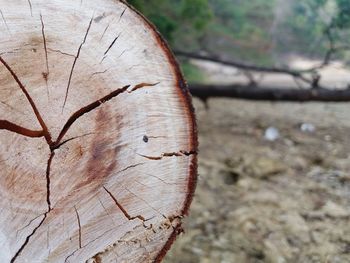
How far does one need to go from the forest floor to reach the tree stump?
807 millimetres

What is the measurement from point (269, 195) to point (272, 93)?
1.29 m

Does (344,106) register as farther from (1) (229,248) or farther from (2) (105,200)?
(2) (105,200)

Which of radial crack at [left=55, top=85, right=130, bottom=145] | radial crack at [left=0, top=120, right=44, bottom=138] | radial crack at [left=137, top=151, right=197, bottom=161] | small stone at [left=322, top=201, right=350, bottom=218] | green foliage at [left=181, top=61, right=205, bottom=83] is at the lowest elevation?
small stone at [left=322, top=201, right=350, bottom=218]

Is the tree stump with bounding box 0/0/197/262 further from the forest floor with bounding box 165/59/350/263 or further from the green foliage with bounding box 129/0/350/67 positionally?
the green foliage with bounding box 129/0/350/67

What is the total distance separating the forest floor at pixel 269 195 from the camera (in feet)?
7.27

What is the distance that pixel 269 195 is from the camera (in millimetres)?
2773

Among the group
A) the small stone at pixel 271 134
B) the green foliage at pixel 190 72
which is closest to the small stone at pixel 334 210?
the small stone at pixel 271 134

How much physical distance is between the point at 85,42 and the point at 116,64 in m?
0.12

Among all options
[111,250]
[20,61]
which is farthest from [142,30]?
[111,250]

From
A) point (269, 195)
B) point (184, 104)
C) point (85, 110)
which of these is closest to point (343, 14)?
Result: point (269, 195)

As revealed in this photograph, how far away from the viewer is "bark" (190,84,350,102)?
12.0 ft

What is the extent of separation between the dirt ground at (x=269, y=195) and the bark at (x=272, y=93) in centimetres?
33

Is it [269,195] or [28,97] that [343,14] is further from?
[28,97]

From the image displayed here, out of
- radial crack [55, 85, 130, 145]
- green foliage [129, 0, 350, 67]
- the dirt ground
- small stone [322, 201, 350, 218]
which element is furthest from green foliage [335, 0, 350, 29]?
radial crack [55, 85, 130, 145]
